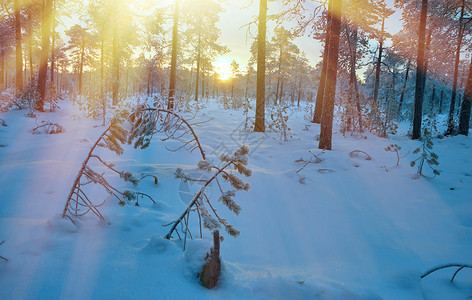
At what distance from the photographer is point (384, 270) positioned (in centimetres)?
202

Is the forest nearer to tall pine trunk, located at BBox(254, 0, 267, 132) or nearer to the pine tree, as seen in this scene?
tall pine trunk, located at BBox(254, 0, 267, 132)

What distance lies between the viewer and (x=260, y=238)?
237 centimetres

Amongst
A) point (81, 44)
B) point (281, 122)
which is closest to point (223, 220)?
point (281, 122)

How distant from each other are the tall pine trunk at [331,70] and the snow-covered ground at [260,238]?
1.52m

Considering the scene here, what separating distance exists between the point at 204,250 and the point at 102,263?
57cm

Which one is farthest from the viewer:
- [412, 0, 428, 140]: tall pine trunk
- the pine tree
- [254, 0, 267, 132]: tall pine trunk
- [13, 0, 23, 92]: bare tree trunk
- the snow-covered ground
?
the pine tree

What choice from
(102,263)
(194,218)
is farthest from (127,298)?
(194,218)

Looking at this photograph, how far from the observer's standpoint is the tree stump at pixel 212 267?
1396 mm

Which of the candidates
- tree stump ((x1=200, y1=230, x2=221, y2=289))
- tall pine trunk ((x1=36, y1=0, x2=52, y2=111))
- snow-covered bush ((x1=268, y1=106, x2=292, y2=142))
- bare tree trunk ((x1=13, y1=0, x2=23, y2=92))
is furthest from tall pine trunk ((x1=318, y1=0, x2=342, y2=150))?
bare tree trunk ((x1=13, y1=0, x2=23, y2=92))

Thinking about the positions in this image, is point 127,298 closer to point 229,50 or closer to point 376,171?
point 376,171

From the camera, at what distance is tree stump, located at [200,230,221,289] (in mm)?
1396

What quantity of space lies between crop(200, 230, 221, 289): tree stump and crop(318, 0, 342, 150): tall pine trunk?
198 inches

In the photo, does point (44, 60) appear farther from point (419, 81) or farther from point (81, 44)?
point (81, 44)

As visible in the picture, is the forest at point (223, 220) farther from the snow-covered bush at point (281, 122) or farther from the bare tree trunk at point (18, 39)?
the bare tree trunk at point (18, 39)
